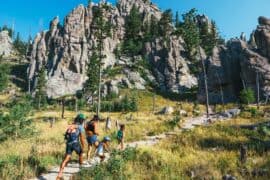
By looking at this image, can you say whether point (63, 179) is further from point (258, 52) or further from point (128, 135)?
point (258, 52)

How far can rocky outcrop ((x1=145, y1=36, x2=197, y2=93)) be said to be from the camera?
9712 centimetres

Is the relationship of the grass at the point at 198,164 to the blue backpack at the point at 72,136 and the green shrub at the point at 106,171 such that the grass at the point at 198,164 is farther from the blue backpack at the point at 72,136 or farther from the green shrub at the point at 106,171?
the blue backpack at the point at 72,136

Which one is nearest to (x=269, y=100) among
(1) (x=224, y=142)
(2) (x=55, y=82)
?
(1) (x=224, y=142)

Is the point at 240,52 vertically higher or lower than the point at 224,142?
higher

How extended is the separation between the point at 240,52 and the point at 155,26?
41115 mm

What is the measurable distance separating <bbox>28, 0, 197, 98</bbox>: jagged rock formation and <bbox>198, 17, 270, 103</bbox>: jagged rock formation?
48.4 ft

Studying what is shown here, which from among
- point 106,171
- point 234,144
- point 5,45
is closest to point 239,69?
point 234,144

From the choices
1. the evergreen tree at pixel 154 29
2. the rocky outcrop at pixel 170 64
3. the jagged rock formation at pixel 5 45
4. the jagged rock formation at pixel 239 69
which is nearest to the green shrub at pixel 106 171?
the jagged rock formation at pixel 239 69

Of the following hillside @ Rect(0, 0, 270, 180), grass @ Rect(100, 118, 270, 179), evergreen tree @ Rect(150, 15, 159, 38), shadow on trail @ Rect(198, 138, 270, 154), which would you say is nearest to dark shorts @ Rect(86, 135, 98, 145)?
hillside @ Rect(0, 0, 270, 180)

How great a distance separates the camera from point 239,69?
79000 millimetres

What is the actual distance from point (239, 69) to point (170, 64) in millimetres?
28220

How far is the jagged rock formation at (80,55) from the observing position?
97.8m

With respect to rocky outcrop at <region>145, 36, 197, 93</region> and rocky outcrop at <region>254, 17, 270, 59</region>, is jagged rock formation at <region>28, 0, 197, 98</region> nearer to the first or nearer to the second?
rocky outcrop at <region>145, 36, 197, 93</region>

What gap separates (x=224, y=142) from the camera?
19.5 m
